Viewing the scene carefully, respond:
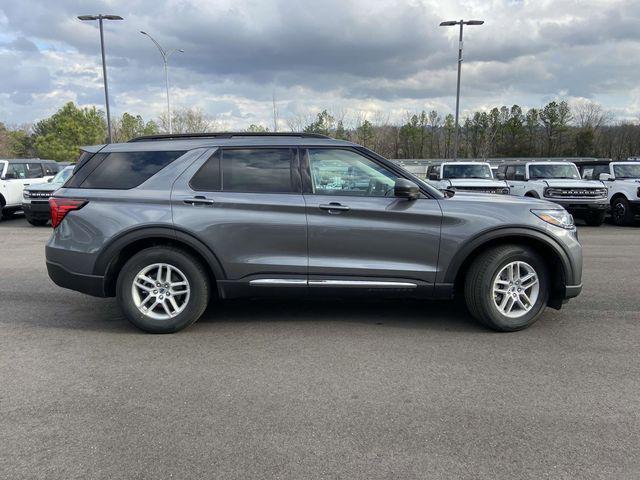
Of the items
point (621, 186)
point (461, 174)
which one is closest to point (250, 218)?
point (461, 174)

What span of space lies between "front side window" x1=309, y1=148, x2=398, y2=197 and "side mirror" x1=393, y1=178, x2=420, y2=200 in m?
0.14

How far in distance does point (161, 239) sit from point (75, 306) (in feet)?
5.90

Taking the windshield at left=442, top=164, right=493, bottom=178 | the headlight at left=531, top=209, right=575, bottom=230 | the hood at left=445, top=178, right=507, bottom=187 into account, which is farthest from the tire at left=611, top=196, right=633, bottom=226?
the headlight at left=531, top=209, right=575, bottom=230

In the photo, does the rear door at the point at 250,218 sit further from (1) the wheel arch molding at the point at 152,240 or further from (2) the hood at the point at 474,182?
(2) the hood at the point at 474,182

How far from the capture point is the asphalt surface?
108 inches

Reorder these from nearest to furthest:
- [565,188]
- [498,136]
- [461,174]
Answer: [565,188]
[461,174]
[498,136]

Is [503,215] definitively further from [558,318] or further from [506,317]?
[558,318]

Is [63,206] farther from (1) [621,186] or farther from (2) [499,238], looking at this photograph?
(1) [621,186]

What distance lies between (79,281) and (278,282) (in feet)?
6.27

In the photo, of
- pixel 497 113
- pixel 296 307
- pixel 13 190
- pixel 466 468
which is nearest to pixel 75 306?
pixel 296 307

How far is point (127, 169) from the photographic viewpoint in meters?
4.80

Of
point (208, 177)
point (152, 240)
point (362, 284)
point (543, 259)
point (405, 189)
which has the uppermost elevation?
point (208, 177)

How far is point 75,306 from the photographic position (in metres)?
5.72

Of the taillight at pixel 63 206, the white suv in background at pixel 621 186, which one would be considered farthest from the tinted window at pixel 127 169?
the white suv in background at pixel 621 186
